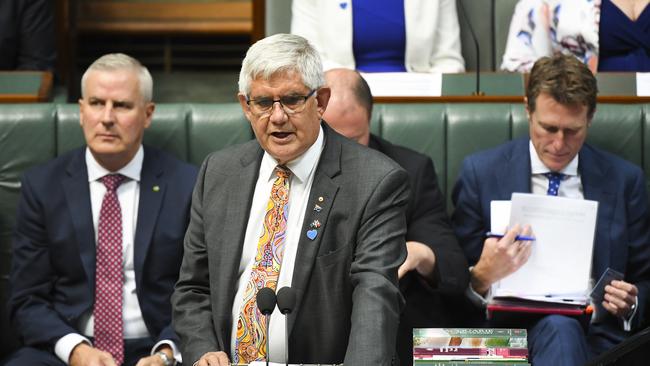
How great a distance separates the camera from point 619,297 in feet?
11.4

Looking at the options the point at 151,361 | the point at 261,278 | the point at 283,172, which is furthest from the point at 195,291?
the point at 151,361

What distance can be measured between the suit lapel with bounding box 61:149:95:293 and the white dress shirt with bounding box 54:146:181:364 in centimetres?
2

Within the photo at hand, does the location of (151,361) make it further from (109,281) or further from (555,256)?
(555,256)

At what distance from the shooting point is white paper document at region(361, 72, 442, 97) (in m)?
4.27

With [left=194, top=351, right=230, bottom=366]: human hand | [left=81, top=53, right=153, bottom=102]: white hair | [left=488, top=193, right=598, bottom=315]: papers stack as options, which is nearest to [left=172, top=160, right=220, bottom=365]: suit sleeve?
[left=194, top=351, right=230, bottom=366]: human hand

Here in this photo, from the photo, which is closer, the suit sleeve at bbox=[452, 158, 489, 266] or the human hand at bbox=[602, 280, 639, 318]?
the human hand at bbox=[602, 280, 639, 318]

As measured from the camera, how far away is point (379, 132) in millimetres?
4012

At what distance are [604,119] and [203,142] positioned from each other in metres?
1.36

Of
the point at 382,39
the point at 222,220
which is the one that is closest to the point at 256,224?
the point at 222,220

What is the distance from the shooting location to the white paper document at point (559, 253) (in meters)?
A: 3.48

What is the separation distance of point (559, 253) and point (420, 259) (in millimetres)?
423

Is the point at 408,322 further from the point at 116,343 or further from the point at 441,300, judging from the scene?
the point at 116,343

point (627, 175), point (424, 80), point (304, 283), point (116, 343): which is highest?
point (424, 80)

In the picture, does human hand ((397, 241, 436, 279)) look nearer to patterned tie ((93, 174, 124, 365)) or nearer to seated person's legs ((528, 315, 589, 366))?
seated person's legs ((528, 315, 589, 366))
